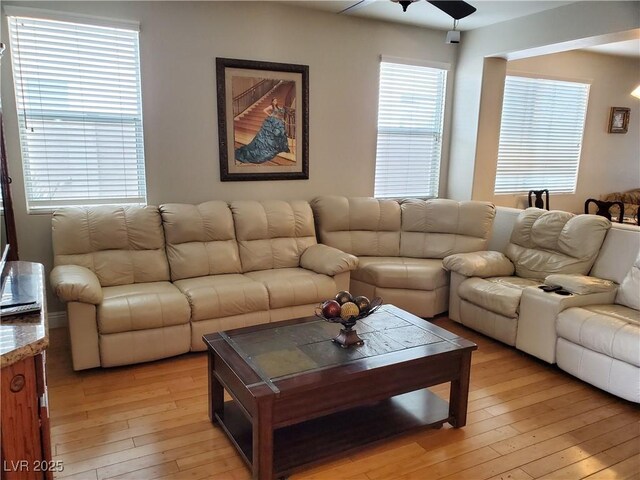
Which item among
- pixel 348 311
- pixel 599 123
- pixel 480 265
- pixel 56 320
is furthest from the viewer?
pixel 599 123

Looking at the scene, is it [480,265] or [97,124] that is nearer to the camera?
[97,124]

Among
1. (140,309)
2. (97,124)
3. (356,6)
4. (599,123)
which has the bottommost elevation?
(140,309)

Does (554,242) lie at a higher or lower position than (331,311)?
higher

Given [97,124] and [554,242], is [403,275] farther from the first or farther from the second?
[97,124]

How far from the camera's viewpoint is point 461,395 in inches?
99.3

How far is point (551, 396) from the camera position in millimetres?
2945

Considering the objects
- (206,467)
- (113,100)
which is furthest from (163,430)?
(113,100)

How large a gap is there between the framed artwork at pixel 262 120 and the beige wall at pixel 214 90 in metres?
0.08

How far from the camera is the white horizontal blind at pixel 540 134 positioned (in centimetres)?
589

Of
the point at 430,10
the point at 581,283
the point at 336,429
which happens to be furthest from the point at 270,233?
the point at 430,10

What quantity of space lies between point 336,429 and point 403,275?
77.7 inches

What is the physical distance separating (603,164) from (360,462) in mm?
6333

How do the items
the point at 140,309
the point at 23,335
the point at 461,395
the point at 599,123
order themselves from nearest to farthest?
the point at 23,335 < the point at 461,395 < the point at 140,309 < the point at 599,123

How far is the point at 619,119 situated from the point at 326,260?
543 cm
